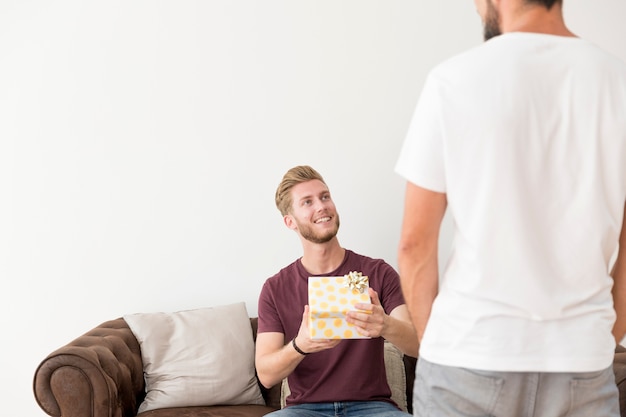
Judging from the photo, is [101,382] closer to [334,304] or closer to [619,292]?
[334,304]

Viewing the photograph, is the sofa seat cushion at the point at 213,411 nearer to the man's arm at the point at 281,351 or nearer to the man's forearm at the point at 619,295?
the man's arm at the point at 281,351

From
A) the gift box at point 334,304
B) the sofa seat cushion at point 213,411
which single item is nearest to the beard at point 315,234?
the gift box at point 334,304

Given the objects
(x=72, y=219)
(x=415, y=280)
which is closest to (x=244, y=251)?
(x=72, y=219)

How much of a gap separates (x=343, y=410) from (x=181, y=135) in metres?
1.56

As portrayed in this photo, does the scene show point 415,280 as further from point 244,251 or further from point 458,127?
point 244,251

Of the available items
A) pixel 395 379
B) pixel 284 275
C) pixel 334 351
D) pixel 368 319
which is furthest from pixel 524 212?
pixel 395 379

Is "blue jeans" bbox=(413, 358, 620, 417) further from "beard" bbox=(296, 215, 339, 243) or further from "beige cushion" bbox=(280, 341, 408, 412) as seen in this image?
"beige cushion" bbox=(280, 341, 408, 412)

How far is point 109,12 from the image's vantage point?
145 inches

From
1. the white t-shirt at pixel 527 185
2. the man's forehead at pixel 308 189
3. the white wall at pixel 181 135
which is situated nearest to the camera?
the white t-shirt at pixel 527 185

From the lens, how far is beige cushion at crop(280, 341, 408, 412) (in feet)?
10.2

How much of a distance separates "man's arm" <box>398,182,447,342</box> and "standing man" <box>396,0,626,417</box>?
0.09ft

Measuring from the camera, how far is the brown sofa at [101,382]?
8.89 ft

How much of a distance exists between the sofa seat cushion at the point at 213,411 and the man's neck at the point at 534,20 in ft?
6.93

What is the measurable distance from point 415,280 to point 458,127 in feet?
1.00
